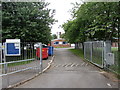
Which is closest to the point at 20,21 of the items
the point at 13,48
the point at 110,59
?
the point at 13,48

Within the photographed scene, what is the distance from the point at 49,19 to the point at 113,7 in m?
7.10

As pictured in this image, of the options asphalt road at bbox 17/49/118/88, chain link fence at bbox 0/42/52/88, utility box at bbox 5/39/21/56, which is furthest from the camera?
chain link fence at bbox 0/42/52/88

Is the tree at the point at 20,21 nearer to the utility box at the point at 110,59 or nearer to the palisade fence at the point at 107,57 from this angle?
the palisade fence at the point at 107,57

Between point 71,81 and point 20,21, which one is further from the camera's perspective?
point 20,21

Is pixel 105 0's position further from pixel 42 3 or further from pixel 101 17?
pixel 42 3

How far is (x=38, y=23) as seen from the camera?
1337 centimetres

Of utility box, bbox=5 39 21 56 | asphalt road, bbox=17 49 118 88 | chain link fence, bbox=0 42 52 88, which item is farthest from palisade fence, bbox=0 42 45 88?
asphalt road, bbox=17 49 118 88

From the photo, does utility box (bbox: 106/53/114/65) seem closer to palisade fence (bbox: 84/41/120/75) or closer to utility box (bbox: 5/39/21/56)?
palisade fence (bbox: 84/41/120/75)

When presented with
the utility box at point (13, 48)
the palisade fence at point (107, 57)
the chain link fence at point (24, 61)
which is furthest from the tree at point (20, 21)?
the palisade fence at point (107, 57)

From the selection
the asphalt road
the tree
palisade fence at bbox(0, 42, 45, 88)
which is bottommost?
the asphalt road

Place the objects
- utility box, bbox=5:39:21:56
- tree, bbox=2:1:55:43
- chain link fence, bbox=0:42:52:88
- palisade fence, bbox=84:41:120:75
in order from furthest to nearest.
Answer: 1. tree, bbox=2:1:55:43
2. palisade fence, bbox=84:41:120:75
3. chain link fence, bbox=0:42:52:88
4. utility box, bbox=5:39:21:56

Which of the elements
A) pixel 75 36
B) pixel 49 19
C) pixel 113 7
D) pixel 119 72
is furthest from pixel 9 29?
pixel 75 36

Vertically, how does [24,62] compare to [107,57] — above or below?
below

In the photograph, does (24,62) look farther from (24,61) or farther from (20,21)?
(20,21)
